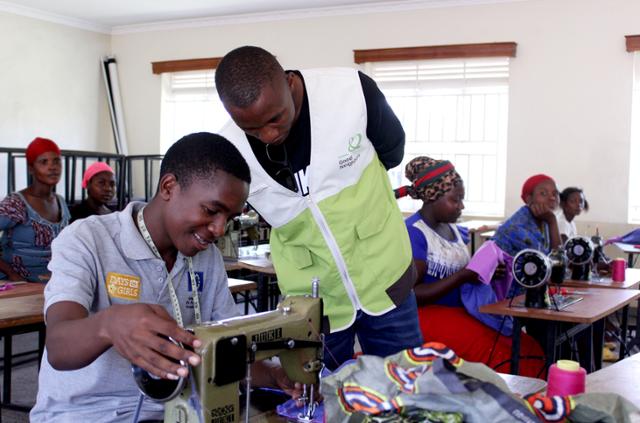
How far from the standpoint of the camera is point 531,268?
3172 mm

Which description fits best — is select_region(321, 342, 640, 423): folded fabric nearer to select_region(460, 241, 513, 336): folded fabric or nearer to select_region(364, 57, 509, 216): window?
select_region(460, 241, 513, 336): folded fabric

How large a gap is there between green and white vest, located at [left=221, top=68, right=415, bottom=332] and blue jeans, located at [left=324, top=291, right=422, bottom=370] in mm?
35

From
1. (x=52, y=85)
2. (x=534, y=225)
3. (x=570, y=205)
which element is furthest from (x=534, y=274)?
(x=52, y=85)

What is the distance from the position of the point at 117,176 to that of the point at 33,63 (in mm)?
1852

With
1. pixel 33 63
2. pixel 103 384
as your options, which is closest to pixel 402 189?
pixel 103 384

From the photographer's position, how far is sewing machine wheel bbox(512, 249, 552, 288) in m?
3.14

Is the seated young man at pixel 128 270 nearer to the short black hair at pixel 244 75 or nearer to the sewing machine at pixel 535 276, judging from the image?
the short black hair at pixel 244 75

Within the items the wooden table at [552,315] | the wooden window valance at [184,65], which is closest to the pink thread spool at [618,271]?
the wooden table at [552,315]

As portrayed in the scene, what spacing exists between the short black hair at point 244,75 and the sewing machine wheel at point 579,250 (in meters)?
2.79

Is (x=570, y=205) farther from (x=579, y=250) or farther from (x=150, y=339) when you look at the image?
(x=150, y=339)

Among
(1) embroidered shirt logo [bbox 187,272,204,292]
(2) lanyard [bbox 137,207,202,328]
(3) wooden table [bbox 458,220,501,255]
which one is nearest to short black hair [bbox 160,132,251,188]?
(2) lanyard [bbox 137,207,202,328]

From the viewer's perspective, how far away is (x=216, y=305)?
1.76 meters

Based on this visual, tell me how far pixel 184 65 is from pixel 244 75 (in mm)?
7801

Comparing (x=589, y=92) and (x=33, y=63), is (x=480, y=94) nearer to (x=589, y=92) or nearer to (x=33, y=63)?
(x=589, y=92)
